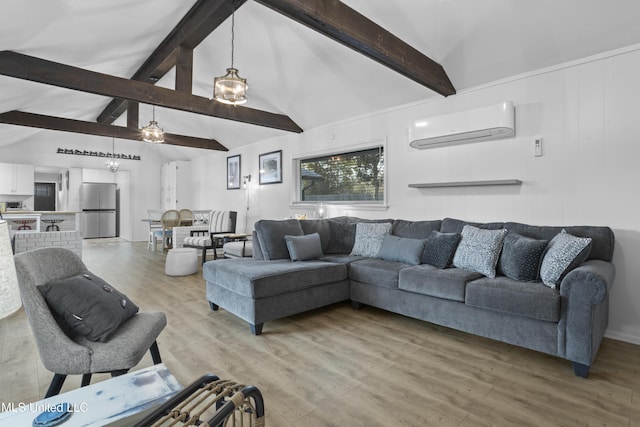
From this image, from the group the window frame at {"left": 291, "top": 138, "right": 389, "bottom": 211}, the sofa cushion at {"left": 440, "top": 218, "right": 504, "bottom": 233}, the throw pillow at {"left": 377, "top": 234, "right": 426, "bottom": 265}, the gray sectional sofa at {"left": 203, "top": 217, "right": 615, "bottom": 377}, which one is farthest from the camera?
the window frame at {"left": 291, "top": 138, "right": 389, "bottom": 211}

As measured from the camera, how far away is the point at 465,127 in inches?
132

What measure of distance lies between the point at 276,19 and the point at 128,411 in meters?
3.56

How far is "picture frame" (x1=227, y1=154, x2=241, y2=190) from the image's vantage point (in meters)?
7.36

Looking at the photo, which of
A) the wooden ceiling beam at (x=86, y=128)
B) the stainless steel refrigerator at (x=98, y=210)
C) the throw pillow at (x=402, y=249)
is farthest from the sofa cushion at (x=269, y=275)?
the stainless steel refrigerator at (x=98, y=210)

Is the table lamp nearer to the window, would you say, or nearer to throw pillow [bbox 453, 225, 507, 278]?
throw pillow [bbox 453, 225, 507, 278]

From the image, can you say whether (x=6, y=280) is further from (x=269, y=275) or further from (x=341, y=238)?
(x=341, y=238)

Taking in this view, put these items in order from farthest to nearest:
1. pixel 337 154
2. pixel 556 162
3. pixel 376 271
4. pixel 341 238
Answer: pixel 337 154 < pixel 341 238 < pixel 376 271 < pixel 556 162

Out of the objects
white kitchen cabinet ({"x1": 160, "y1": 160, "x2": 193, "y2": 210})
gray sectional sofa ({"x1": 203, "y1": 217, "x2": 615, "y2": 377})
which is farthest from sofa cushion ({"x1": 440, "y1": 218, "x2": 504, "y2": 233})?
white kitchen cabinet ({"x1": 160, "y1": 160, "x2": 193, "y2": 210})

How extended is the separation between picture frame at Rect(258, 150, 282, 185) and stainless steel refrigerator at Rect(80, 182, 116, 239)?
19.8 feet

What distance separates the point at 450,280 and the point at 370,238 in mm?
1332

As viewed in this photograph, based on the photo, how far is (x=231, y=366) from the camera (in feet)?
7.39

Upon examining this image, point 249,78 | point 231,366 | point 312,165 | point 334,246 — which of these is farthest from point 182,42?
point 231,366

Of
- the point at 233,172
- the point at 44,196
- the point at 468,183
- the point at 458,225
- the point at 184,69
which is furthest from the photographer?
the point at 44,196

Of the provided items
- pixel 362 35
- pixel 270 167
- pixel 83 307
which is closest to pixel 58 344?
pixel 83 307
